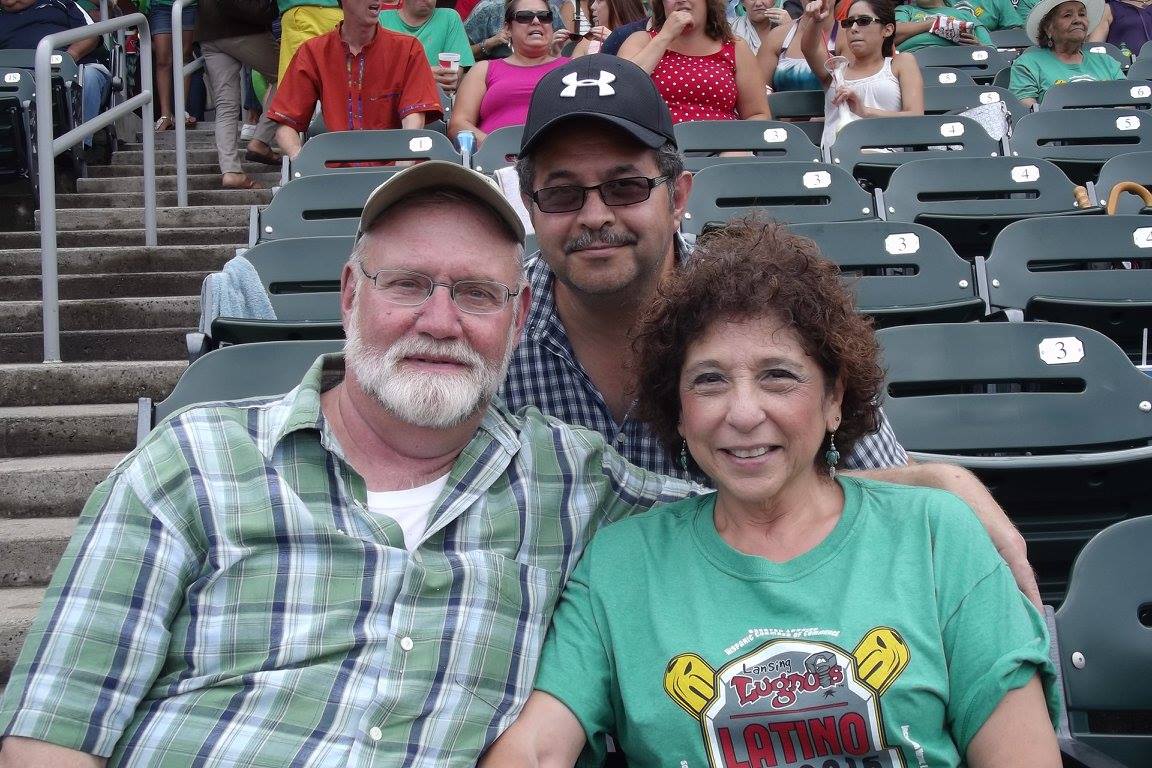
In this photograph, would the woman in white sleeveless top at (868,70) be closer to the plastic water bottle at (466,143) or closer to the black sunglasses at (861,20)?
the black sunglasses at (861,20)

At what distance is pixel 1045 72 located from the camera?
25.0 ft

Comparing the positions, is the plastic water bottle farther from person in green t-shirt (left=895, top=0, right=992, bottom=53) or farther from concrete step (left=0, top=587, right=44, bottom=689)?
person in green t-shirt (left=895, top=0, right=992, bottom=53)

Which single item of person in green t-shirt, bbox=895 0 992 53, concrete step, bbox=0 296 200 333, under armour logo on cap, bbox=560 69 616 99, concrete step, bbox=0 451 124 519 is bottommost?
concrete step, bbox=0 451 124 519

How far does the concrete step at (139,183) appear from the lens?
6668 millimetres

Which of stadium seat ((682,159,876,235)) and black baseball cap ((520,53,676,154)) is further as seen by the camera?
stadium seat ((682,159,876,235))

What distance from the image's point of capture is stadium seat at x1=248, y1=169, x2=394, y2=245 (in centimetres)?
455

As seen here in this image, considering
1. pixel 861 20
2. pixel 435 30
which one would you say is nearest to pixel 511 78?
pixel 435 30

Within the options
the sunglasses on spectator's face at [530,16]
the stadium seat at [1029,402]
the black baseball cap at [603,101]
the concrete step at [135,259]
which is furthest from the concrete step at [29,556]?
the sunglasses on spectator's face at [530,16]

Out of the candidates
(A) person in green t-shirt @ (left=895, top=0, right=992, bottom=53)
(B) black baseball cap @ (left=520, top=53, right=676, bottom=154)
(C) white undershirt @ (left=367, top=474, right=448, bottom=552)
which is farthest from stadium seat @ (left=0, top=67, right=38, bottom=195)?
(A) person in green t-shirt @ (left=895, top=0, right=992, bottom=53)

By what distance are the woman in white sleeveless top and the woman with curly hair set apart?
4.62 metres

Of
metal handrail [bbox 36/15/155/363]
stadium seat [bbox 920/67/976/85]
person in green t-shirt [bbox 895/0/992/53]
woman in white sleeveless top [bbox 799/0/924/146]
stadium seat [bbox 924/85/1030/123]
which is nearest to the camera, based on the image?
metal handrail [bbox 36/15/155/363]

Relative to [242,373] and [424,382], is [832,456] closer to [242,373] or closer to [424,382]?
[424,382]

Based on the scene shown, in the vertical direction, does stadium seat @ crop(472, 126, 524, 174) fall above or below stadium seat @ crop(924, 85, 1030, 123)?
below

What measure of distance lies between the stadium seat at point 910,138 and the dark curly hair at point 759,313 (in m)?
3.95
